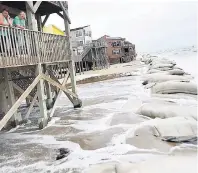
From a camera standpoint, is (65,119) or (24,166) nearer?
(24,166)

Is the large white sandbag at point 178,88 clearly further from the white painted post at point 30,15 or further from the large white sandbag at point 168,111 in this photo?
the white painted post at point 30,15

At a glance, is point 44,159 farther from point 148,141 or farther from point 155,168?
point 155,168

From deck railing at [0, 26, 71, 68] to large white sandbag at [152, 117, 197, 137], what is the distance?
413 cm

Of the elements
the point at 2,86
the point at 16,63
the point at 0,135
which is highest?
the point at 16,63

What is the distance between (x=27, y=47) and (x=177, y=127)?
4918mm

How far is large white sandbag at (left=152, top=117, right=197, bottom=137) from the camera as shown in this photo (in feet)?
21.7

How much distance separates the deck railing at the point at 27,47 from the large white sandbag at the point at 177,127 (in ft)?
13.6

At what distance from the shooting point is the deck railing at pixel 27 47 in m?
7.39

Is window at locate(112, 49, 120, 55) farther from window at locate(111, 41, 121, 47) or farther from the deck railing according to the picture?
the deck railing

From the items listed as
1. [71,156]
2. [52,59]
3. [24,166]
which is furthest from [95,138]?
[52,59]

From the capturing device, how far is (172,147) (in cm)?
608

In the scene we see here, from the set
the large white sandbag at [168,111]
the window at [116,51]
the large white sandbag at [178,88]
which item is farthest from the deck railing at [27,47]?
the window at [116,51]

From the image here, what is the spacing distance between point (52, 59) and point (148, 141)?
204 inches

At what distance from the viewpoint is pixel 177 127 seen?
6.79 m
